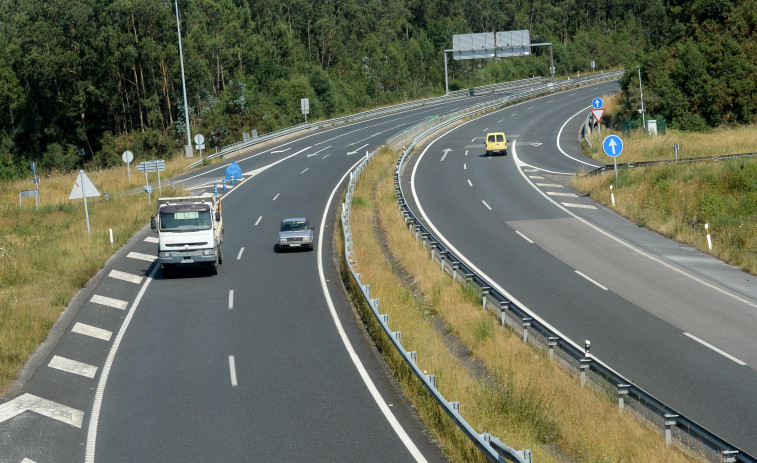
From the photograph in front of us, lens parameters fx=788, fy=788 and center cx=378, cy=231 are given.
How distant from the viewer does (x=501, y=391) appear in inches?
520

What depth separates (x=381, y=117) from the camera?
84.5 m

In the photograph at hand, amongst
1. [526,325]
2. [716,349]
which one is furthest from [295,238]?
[716,349]

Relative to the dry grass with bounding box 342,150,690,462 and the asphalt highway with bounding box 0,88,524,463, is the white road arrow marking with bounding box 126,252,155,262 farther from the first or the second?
the dry grass with bounding box 342,150,690,462

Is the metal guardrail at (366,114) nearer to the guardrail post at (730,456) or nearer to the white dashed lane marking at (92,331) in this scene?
the white dashed lane marking at (92,331)

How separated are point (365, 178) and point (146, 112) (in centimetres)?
5157

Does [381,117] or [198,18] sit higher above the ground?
[198,18]

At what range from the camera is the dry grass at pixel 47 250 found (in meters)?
19.4

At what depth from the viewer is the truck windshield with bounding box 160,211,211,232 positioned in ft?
86.0

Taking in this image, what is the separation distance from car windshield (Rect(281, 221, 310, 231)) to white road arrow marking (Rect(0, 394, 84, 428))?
1588 centimetres

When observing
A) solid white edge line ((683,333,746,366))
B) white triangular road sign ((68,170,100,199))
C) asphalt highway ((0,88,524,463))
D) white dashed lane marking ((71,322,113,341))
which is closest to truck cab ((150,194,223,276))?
asphalt highway ((0,88,524,463))

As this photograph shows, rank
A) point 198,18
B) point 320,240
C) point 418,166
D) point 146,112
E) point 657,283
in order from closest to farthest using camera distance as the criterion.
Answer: point 657,283, point 320,240, point 418,166, point 146,112, point 198,18

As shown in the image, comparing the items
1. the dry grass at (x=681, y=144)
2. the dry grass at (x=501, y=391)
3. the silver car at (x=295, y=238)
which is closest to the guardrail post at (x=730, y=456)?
the dry grass at (x=501, y=391)

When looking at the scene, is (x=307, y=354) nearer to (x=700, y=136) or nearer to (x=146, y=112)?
(x=700, y=136)

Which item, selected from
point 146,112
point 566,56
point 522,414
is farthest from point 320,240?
point 566,56
